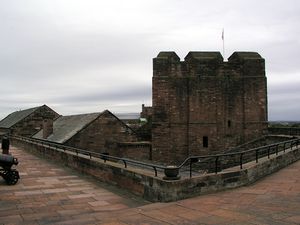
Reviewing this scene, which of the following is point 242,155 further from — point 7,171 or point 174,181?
point 7,171

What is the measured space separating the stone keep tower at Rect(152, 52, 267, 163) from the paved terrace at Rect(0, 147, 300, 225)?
14.2m

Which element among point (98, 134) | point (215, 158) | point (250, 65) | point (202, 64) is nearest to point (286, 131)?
point (250, 65)

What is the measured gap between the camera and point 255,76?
2577 cm

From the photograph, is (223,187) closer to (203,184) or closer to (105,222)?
(203,184)

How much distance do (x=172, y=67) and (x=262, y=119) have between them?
7.08 meters

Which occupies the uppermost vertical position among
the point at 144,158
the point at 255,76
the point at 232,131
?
the point at 255,76

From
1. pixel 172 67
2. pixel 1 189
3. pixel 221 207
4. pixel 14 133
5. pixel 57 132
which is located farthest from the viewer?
pixel 14 133

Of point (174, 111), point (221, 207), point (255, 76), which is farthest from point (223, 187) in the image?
point (255, 76)

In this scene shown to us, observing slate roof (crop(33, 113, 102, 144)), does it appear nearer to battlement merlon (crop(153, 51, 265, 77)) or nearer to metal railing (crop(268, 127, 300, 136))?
battlement merlon (crop(153, 51, 265, 77))

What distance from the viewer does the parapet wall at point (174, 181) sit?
811 centimetres

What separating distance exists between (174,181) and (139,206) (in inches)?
35.9

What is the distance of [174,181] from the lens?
316 inches

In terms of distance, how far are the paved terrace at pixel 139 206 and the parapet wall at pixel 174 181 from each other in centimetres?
22

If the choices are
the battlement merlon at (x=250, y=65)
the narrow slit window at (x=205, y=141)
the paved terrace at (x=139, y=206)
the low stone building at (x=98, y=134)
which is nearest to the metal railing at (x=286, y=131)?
the battlement merlon at (x=250, y=65)
